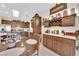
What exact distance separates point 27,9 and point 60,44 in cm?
97

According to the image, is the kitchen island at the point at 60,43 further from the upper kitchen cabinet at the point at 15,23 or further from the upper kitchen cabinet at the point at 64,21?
the upper kitchen cabinet at the point at 15,23

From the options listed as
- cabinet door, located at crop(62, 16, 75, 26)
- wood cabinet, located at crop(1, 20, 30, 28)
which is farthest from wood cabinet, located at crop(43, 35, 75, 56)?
wood cabinet, located at crop(1, 20, 30, 28)

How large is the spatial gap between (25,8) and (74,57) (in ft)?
4.54

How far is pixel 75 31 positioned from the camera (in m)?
2.37

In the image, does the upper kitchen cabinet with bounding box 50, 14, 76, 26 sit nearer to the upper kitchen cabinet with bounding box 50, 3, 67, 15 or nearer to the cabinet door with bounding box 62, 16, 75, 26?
the cabinet door with bounding box 62, 16, 75, 26

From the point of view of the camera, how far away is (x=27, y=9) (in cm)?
249

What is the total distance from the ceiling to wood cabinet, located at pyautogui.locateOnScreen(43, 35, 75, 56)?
1.70 ft

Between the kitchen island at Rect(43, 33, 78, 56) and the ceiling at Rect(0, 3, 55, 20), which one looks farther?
the ceiling at Rect(0, 3, 55, 20)

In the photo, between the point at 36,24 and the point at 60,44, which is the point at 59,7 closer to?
the point at 36,24

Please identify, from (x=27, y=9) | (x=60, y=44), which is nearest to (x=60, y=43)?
(x=60, y=44)

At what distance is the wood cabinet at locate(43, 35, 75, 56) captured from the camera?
2353 millimetres

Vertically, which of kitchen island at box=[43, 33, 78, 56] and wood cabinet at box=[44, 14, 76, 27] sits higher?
wood cabinet at box=[44, 14, 76, 27]

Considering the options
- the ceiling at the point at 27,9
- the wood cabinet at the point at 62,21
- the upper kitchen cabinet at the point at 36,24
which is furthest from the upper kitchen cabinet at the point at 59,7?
the upper kitchen cabinet at the point at 36,24

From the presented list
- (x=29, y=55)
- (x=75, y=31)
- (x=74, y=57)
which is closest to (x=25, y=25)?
(x=29, y=55)
